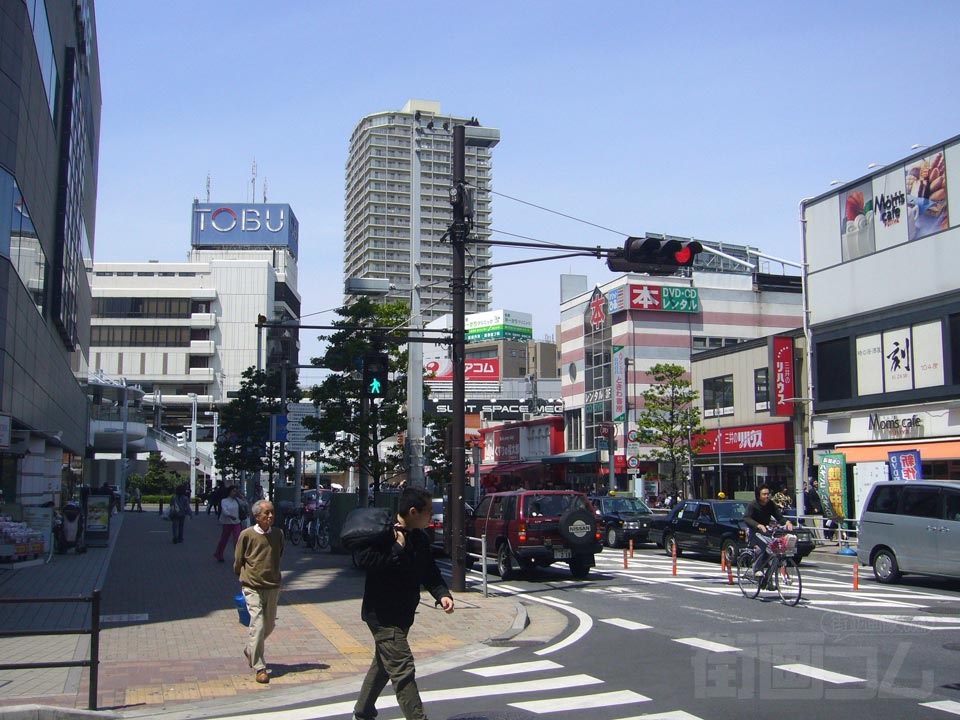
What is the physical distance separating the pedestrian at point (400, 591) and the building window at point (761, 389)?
116ft

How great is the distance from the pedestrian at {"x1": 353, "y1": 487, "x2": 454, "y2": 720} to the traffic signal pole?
31.0 feet

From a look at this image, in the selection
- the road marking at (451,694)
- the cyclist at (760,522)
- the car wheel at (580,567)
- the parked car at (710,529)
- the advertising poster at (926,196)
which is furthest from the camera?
the advertising poster at (926,196)

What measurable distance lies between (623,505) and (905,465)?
7.90 m

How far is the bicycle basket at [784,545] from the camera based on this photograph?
1459 cm

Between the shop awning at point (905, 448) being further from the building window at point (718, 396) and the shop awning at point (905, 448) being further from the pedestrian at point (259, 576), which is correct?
the pedestrian at point (259, 576)

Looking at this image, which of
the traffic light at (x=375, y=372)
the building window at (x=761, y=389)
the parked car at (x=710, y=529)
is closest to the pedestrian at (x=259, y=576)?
the traffic light at (x=375, y=372)

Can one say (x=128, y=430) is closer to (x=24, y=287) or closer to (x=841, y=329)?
(x=24, y=287)

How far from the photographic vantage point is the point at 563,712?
7781 millimetres

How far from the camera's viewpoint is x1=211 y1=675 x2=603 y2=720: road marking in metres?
7.86

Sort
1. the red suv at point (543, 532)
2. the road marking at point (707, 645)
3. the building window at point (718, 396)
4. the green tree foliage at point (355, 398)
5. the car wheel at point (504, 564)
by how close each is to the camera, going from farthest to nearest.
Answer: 1. the building window at point (718, 396)
2. the green tree foliage at point (355, 398)
3. the car wheel at point (504, 564)
4. the red suv at point (543, 532)
5. the road marking at point (707, 645)

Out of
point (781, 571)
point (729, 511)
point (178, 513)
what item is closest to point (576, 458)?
point (178, 513)

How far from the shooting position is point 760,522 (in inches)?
601

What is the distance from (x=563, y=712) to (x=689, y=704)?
1.08m

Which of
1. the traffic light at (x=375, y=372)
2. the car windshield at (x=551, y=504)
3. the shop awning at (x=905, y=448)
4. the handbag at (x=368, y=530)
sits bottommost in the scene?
the car windshield at (x=551, y=504)
